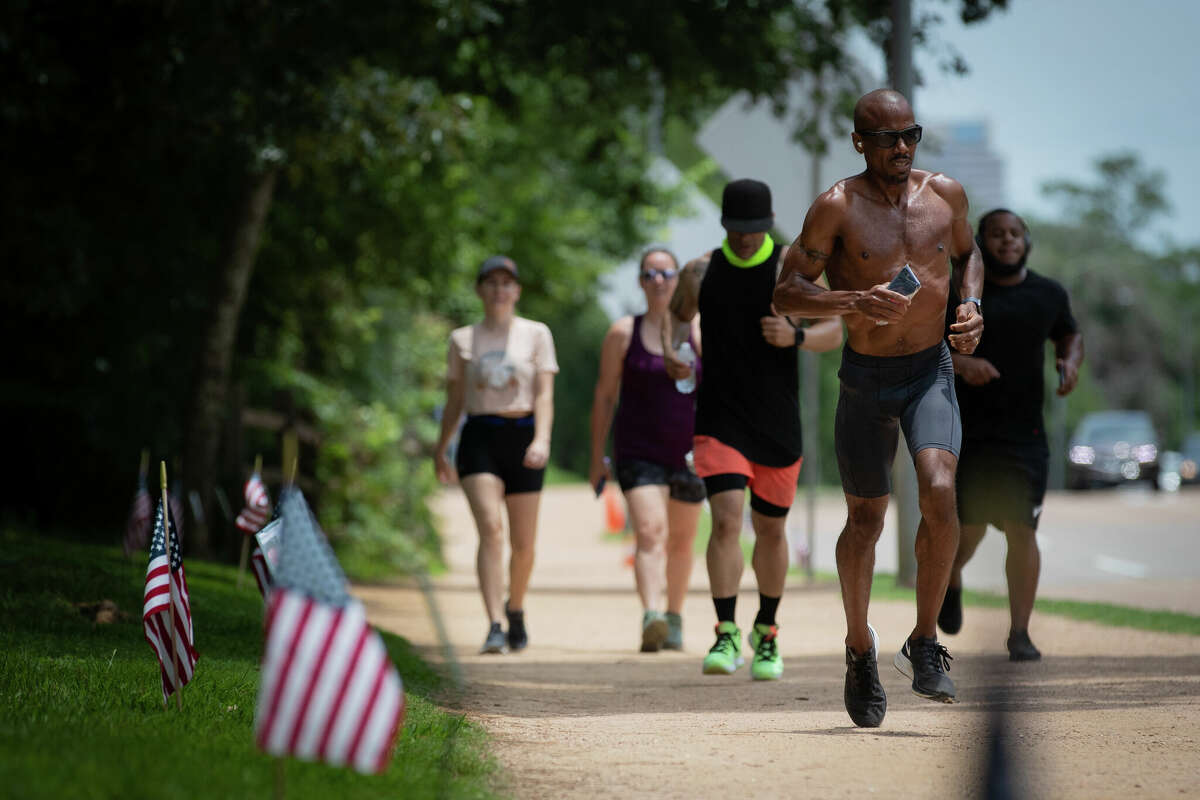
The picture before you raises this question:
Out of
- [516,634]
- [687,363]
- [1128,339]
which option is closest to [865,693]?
[687,363]

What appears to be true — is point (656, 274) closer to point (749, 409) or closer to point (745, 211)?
point (745, 211)

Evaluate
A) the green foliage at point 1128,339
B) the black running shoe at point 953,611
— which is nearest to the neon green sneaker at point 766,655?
the black running shoe at point 953,611

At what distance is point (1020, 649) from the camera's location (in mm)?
8945

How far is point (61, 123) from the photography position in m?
15.2

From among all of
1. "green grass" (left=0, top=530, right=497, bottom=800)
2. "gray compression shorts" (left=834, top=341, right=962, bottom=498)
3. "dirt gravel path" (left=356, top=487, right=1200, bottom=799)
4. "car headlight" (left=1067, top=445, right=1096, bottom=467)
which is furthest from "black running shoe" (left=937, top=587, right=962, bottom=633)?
"car headlight" (left=1067, top=445, right=1096, bottom=467)

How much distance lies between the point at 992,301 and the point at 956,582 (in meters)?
1.60

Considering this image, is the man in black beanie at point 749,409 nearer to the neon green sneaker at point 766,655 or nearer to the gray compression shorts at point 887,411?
the neon green sneaker at point 766,655

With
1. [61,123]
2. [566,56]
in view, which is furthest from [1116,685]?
[61,123]

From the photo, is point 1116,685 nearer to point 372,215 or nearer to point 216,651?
point 216,651

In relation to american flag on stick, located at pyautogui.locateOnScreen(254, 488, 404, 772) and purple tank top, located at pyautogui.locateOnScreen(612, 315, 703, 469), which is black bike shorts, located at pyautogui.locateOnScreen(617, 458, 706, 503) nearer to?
purple tank top, located at pyautogui.locateOnScreen(612, 315, 703, 469)

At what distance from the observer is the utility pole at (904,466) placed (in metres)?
14.1

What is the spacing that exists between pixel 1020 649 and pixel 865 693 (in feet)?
9.00

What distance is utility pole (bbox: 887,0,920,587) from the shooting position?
14102 millimetres

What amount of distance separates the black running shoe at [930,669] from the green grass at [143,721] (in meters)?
1.65
